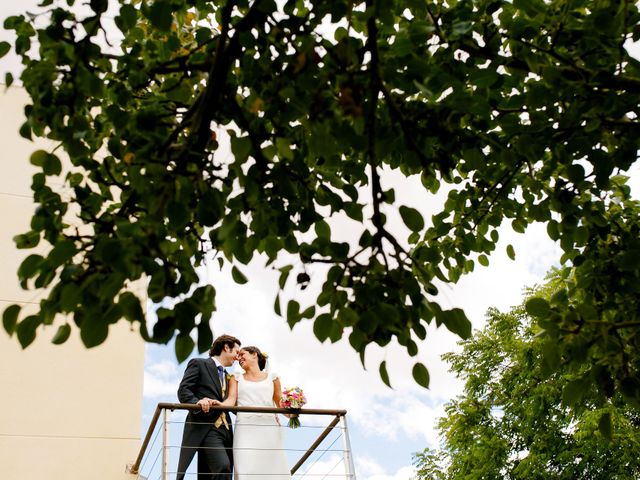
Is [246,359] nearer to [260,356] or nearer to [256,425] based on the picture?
[260,356]

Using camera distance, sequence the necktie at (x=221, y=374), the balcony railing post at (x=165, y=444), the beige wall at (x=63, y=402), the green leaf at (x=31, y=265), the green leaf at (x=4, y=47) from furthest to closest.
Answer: the beige wall at (x=63, y=402) < the necktie at (x=221, y=374) < the balcony railing post at (x=165, y=444) < the green leaf at (x=4, y=47) < the green leaf at (x=31, y=265)

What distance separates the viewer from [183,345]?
1904 mm

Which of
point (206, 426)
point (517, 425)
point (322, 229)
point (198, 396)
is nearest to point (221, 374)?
point (198, 396)

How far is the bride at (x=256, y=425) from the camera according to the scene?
258 inches

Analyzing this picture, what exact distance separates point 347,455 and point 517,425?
10217 millimetres

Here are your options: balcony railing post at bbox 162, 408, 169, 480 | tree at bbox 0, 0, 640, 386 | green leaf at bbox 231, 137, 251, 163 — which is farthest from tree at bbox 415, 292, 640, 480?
green leaf at bbox 231, 137, 251, 163

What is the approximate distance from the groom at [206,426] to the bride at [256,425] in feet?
0.37

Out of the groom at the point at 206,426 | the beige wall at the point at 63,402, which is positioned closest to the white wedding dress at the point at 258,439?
the groom at the point at 206,426

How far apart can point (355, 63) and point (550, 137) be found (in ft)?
3.91

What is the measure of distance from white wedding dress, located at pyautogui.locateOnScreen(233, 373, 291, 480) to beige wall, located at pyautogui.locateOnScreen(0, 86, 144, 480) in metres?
1.82

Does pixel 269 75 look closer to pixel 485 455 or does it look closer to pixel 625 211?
pixel 625 211

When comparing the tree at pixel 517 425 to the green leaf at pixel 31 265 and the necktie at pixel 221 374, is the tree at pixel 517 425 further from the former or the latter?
the green leaf at pixel 31 265

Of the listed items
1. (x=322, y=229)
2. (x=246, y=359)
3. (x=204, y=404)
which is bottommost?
(x=322, y=229)

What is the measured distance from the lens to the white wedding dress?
258 inches
